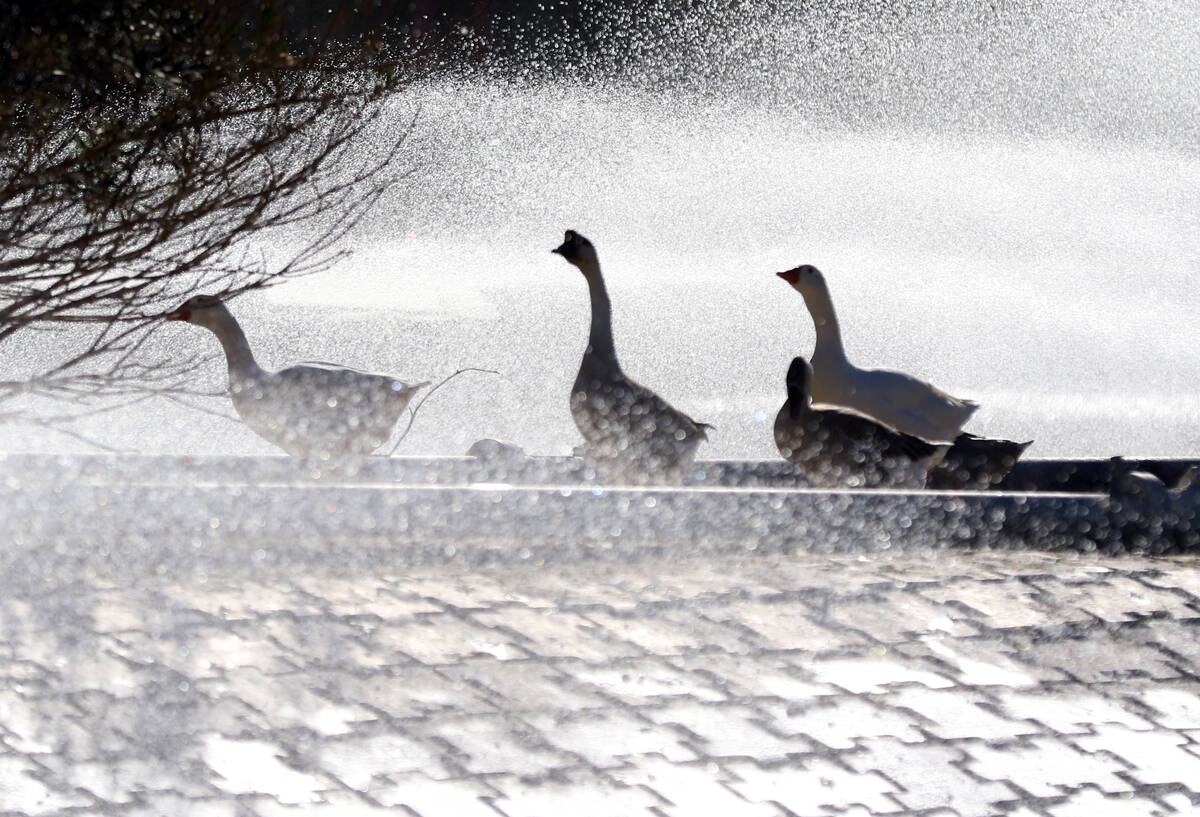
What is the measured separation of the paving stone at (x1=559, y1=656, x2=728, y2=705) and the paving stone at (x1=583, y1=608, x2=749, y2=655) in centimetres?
19

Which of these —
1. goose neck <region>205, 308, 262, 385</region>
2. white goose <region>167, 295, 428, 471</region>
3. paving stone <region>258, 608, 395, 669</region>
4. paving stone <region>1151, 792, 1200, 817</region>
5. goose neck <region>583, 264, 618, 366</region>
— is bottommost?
paving stone <region>1151, 792, 1200, 817</region>

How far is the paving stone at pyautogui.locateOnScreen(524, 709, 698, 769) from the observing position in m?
4.41

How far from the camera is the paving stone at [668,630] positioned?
5.50m

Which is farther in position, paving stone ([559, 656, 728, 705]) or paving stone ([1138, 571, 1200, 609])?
paving stone ([1138, 571, 1200, 609])

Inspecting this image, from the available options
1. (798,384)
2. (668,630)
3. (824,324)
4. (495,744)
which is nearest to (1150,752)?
(668,630)

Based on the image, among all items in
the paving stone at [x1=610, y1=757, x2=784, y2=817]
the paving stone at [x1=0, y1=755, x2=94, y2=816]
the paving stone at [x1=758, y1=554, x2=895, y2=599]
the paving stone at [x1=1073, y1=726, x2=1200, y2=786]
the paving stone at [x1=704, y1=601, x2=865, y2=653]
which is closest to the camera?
the paving stone at [x1=0, y1=755, x2=94, y2=816]

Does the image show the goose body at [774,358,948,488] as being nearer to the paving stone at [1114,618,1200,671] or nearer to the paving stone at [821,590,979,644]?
the paving stone at [821,590,979,644]

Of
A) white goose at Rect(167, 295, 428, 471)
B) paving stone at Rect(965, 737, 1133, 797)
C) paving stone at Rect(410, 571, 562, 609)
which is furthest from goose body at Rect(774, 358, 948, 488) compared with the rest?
paving stone at Rect(965, 737, 1133, 797)

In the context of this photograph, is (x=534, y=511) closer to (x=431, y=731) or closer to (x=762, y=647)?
(x=762, y=647)

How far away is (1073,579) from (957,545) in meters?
0.75

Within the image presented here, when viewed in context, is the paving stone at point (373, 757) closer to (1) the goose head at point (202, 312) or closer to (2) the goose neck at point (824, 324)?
(1) the goose head at point (202, 312)

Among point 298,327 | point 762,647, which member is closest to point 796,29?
point 298,327

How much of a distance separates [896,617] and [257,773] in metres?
2.88

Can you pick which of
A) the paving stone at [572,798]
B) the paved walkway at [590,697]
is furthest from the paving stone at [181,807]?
the paving stone at [572,798]
